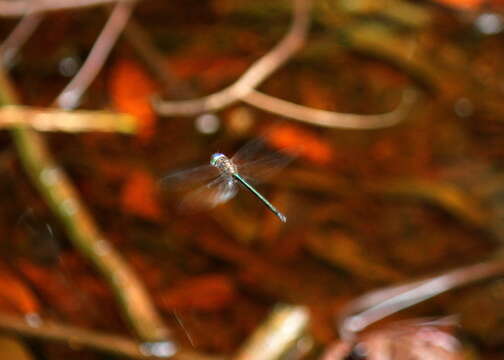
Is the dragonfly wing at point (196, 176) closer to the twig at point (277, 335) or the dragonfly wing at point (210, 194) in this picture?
the dragonfly wing at point (210, 194)

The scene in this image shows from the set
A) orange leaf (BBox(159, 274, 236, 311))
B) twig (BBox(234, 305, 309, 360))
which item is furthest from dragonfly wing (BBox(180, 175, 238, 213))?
twig (BBox(234, 305, 309, 360))

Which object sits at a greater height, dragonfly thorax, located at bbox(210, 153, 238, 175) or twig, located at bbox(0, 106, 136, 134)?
twig, located at bbox(0, 106, 136, 134)

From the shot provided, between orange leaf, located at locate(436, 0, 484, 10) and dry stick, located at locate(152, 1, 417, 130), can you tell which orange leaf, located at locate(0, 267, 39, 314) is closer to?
dry stick, located at locate(152, 1, 417, 130)

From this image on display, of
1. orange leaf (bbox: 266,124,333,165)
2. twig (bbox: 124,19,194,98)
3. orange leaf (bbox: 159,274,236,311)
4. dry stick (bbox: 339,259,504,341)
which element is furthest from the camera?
twig (bbox: 124,19,194,98)

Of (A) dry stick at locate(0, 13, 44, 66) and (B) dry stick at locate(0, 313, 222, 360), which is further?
(A) dry stick at locate(0, 13, 44, 66)

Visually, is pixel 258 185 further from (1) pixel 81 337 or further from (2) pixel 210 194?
(1) pixel 81 337

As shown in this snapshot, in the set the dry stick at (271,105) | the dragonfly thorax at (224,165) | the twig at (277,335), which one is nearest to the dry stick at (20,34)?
the dry stick at (271,105)

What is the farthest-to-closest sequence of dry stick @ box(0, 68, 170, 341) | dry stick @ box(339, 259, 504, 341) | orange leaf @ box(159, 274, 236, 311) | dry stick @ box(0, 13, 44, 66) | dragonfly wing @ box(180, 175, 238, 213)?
dry stick @ box(0, 13, 44, 66), orange leaf @ box(159, 274, 236, 311), dry stick @ box(339, 259, 504, 341), dry stick @ box(0, 68, 170, 341), dragonfly wing @ box(180, 175, 238, 213)
